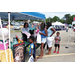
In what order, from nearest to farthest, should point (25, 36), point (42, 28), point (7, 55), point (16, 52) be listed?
Result: point (7, 55)
point (16, 52)
point (42, 28)
point (25, 36)

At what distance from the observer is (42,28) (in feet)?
11.9

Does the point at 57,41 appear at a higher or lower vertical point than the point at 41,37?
lower

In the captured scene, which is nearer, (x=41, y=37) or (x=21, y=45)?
(x=21, y=45)

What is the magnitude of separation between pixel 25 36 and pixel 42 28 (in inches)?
43.1

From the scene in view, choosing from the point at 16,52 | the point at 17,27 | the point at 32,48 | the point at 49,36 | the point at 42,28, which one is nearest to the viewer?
the point at 16,52

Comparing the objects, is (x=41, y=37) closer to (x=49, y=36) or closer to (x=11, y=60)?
(x=49, y=36)

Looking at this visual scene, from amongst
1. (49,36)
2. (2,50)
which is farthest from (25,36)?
(2,50)
